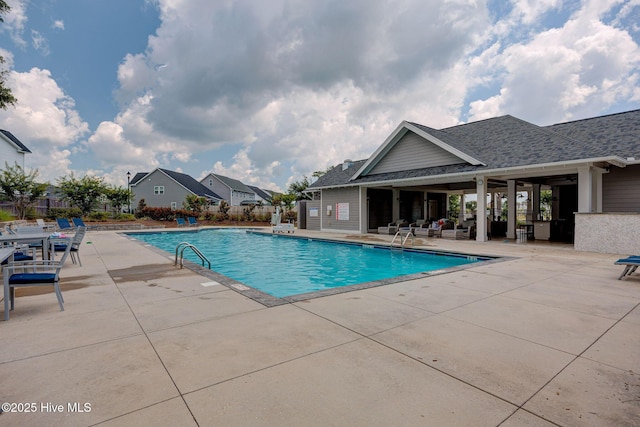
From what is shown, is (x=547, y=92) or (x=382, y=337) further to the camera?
(x=547, y=92)

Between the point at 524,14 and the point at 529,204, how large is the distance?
1366 cm

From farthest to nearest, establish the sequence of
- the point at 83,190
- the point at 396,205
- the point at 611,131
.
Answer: the point at 83,190
the point at 396,205
the point at 611,131

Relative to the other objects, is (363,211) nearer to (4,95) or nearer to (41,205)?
(4,95)

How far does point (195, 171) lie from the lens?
41750 mm

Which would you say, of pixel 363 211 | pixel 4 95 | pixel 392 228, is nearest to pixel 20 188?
pixel 4 95

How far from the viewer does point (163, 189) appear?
37500mm

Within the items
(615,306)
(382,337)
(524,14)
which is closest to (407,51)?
(524,14)

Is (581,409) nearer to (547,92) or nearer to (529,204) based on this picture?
(547,92)

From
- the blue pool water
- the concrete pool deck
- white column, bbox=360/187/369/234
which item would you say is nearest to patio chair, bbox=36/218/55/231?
the blue pool water

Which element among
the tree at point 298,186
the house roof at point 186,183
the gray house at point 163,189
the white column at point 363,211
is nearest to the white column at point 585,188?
the white column at point 363,211

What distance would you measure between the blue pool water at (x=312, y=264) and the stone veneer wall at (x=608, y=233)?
13.3 feet

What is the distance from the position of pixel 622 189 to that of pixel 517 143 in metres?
4.06

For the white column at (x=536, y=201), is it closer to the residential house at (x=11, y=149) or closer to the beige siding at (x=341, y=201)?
the beige siding at (x=341, y=201)

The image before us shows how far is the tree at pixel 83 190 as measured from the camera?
24094 millimetres
